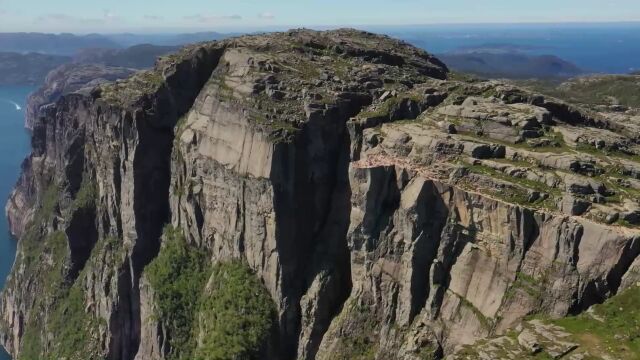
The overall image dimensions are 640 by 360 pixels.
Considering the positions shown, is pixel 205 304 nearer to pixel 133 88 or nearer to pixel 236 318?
pixel 236 318

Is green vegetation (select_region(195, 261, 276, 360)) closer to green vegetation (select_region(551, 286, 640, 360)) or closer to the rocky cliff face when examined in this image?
the rocky cliff face

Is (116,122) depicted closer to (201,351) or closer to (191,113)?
(191,113)

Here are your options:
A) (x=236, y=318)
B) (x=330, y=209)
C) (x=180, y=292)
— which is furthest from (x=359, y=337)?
(x=180, y=292)

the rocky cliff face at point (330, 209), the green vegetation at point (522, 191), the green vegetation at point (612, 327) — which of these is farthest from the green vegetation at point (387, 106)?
the green vegetation at point (612, 327)

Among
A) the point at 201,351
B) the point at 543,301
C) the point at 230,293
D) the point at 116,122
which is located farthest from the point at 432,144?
the point at 116,122

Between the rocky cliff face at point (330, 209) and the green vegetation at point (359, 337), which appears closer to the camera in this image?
the rocky cliff face at point (330, 209)

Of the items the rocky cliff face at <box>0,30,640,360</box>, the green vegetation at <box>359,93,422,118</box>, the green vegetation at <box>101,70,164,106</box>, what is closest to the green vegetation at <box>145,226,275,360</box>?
the rocky cliff face at <box>0,30,640,360</box>

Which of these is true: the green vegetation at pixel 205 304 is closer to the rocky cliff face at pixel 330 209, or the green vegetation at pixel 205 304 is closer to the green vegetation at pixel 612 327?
the rocky cliff face at pixel 330 209

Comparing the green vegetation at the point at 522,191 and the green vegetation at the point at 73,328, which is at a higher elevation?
the green vegetation at the point at 522,191
